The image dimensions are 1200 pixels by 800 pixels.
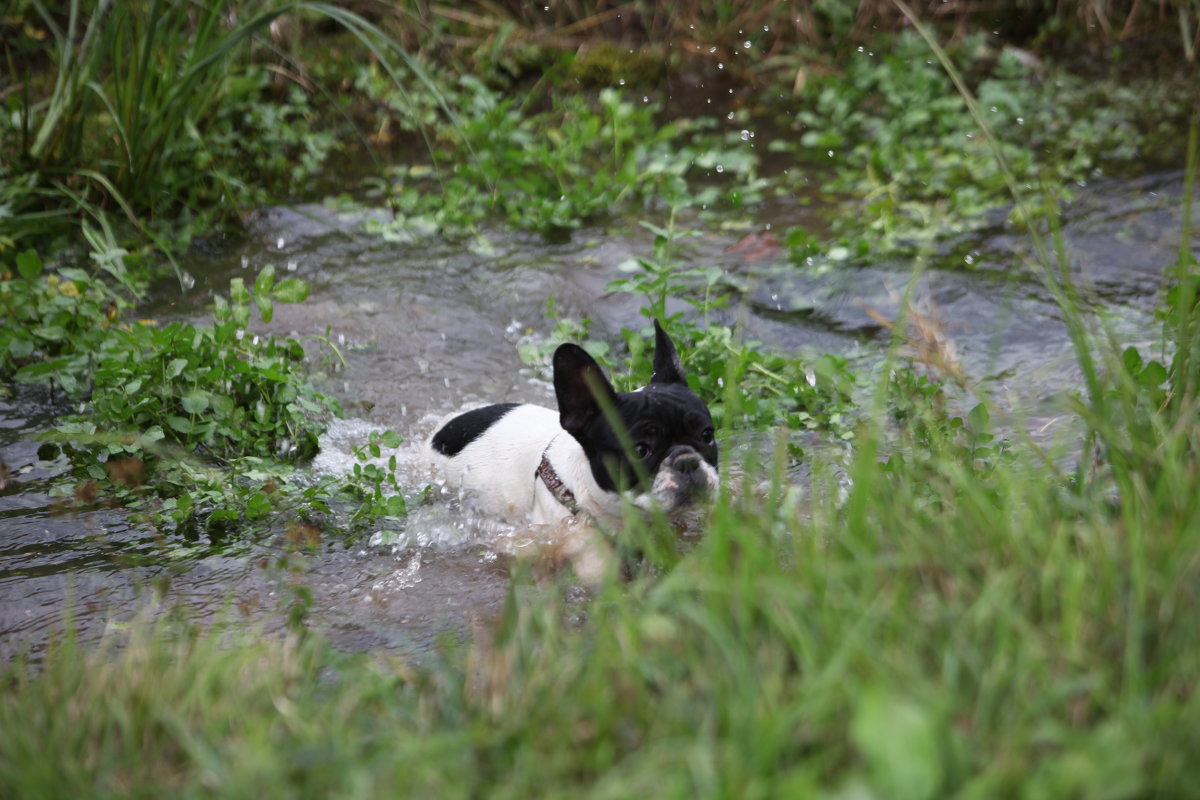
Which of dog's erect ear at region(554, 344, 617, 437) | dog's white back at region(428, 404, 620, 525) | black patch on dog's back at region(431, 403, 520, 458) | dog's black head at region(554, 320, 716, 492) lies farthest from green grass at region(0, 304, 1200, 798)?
black patch on dog's back at region(431, 403, 520, 458)

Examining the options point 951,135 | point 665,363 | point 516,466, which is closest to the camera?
point 665,363

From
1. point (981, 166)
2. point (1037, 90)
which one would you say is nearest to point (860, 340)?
point (981, 166)

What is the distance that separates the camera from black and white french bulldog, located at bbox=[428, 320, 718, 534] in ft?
12.8

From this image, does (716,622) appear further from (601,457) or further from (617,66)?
(617,66)

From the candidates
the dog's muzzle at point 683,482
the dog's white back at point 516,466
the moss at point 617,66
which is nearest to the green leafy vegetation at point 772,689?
the dog's muzzle at point 683,482

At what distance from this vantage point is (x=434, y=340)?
6.06 meters

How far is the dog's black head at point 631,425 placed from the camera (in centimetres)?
395

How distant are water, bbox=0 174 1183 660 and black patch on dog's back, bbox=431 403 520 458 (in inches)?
7.4

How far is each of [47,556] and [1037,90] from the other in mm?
7396

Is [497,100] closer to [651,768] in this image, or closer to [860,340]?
[860,340]

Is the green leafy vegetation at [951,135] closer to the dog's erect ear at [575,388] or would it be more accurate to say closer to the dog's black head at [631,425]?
the dog's black head at [631,425]

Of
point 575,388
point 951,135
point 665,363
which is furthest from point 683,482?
point 951,135

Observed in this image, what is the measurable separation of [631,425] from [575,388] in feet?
0.80

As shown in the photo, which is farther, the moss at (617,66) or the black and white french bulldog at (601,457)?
the moss at (617,66)
